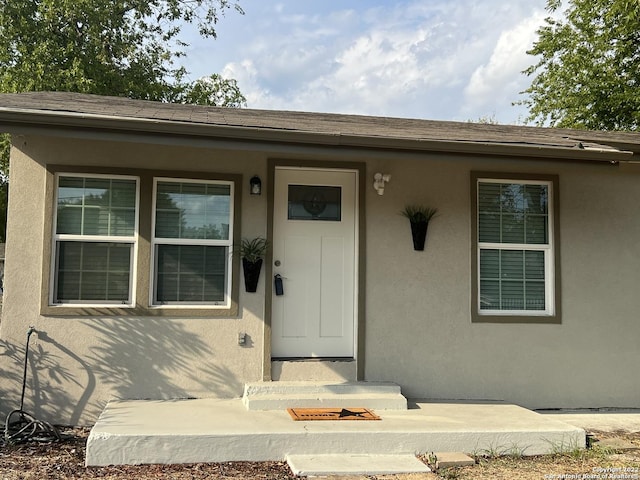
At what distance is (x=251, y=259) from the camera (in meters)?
5.29

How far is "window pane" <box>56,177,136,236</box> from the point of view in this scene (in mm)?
5148

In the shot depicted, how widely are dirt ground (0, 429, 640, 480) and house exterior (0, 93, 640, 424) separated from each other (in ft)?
2.76

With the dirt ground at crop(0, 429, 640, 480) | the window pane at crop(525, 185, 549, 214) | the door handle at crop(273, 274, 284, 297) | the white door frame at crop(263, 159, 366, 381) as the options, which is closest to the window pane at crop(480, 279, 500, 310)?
the window pane at crop(525, 185, 549, 214)

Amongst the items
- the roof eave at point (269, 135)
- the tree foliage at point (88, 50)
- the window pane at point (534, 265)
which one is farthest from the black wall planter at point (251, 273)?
the tree foliage at point (88, 50)

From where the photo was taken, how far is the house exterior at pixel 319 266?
4996 millimetres

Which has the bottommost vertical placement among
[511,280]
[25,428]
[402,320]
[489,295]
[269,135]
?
[25,428]

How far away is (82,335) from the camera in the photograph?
16.6ft

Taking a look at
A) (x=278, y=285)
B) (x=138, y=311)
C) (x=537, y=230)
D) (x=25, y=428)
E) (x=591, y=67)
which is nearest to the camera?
(x=25, y=428)

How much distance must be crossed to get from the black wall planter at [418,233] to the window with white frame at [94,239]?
107 inches

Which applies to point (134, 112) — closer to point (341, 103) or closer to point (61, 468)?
point (61, 468)

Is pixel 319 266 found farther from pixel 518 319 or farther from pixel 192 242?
pixel 518 319

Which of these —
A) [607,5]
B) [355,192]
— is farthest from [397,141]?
[607,5]

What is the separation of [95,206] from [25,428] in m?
2.01

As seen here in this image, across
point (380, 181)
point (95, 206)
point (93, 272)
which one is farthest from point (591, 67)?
point (93, 272)
